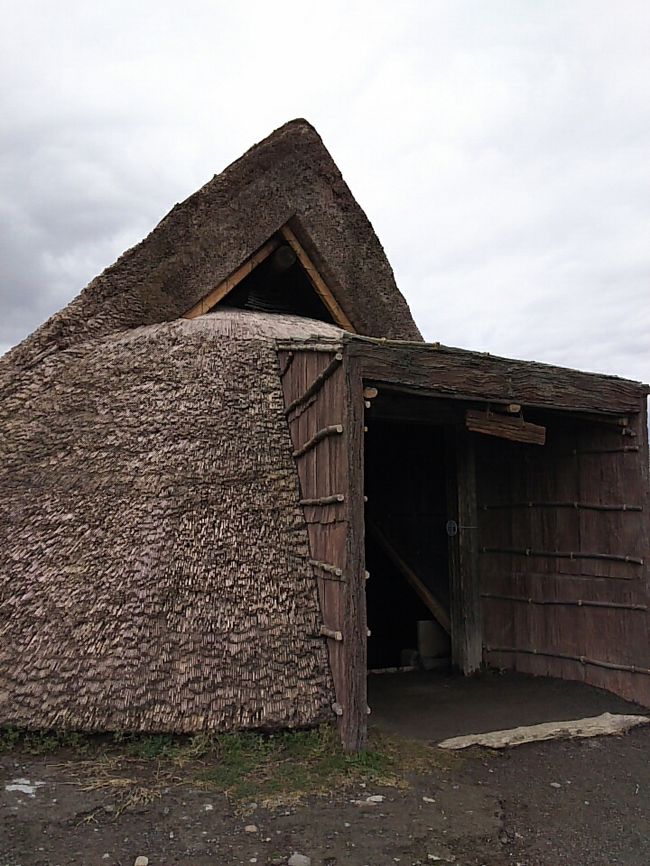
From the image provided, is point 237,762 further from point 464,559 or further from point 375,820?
point 464,559

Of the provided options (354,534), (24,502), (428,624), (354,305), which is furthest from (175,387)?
(428,624)

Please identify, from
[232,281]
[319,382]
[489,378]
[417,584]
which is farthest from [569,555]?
[232,281]

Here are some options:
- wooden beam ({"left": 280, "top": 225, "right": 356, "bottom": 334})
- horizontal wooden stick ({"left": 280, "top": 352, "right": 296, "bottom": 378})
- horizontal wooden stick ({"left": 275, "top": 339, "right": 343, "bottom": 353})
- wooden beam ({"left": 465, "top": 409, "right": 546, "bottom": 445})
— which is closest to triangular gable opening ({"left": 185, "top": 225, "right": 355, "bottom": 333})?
wooden beam ({"left": 280, "top": 225, "right": 356, "bottom": 334})

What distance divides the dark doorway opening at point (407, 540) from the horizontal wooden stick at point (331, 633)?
2.11 metres

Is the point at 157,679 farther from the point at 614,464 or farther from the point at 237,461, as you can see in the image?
the point at 614,464

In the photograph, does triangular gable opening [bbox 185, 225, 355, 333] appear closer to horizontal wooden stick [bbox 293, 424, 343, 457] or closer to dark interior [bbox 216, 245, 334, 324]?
dark interior [bbox 216, 245, 334, 324]

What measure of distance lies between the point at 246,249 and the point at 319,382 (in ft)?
11.1

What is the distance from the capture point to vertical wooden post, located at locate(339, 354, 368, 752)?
4.51 metres

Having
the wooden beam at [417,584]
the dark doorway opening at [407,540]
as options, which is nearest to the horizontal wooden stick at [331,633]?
the dark doorway opening at [407,540]

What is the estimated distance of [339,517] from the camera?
4773 mm

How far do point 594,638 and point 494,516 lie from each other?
1543mm

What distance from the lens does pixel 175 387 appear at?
6.21m

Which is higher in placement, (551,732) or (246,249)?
(246,249)

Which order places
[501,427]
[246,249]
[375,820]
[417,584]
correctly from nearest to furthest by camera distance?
[375,820] → [501,427] → [417,584] → [246,249]
